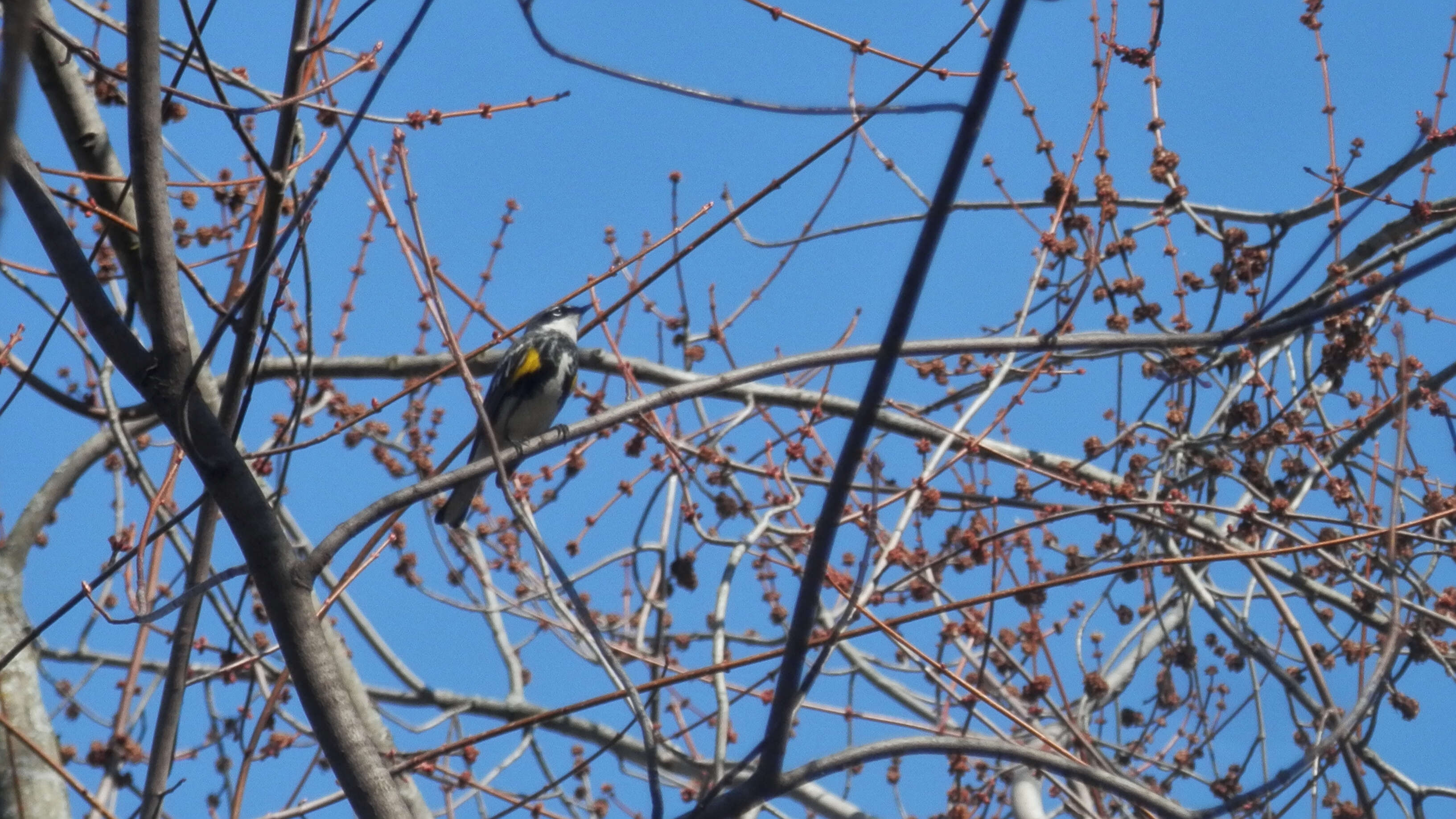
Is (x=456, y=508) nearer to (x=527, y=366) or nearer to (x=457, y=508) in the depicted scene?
(x=457, y=508)

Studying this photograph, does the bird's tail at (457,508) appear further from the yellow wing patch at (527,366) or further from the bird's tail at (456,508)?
the yellow wing patch at (527,366)

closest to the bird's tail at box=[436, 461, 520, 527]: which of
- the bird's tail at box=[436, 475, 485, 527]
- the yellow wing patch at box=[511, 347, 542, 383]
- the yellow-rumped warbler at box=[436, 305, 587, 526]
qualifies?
the bird's tail at box=[436, 475, 485, 527]

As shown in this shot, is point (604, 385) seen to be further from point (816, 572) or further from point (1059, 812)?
point (816, 572)

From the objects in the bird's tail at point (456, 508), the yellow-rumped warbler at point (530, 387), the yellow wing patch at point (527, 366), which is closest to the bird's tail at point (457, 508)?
the bird's tail at point (456, 508)

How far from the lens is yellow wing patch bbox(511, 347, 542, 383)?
6.21 metres

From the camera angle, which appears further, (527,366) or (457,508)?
(527,366)

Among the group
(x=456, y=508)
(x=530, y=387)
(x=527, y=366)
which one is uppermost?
(x=527, y=366)

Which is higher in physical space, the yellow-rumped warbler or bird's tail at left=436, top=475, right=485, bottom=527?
the yellow-rumped warbler

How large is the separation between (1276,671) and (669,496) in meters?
2.19

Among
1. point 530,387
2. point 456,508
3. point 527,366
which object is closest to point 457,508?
point 456,508

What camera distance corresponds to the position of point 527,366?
6.24 meters

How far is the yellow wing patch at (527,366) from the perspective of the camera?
6207mm

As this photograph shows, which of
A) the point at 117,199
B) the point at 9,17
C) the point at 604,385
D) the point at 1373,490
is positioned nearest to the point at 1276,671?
the point at 1373,490

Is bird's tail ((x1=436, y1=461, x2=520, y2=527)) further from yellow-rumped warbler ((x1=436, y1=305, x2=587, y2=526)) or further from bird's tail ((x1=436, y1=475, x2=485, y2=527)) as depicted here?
yellow-rumped warbler ((x1=436, y1=305, x2=587, y2=526))
